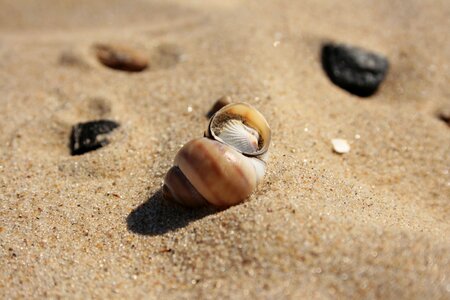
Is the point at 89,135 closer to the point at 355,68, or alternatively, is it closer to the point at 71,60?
the point at 71,60

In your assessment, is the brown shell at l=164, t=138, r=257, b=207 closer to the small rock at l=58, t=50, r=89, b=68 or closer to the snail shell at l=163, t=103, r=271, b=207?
the snail shell at l=163, t=103, r=271, b=207

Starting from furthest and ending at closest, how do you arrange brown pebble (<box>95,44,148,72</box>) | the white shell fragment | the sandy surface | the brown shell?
brown pebble (<box>95,44,148,72</box>) < the white shell fragment < the brown shell < the sandy surface

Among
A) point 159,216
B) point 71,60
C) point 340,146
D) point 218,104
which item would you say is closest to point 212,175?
point 159,216

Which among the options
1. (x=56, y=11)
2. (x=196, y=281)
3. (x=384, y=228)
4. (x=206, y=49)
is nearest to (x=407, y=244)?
(x=384, y=228)

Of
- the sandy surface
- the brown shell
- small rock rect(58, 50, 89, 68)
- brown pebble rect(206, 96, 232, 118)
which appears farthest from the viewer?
small rock rect(58, 50, 89, 68)

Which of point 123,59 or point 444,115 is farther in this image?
point 123,59

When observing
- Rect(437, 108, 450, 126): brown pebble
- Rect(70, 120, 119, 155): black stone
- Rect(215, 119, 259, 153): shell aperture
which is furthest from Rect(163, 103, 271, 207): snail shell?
Rect(437, 108, 450, 126): brown pebble
